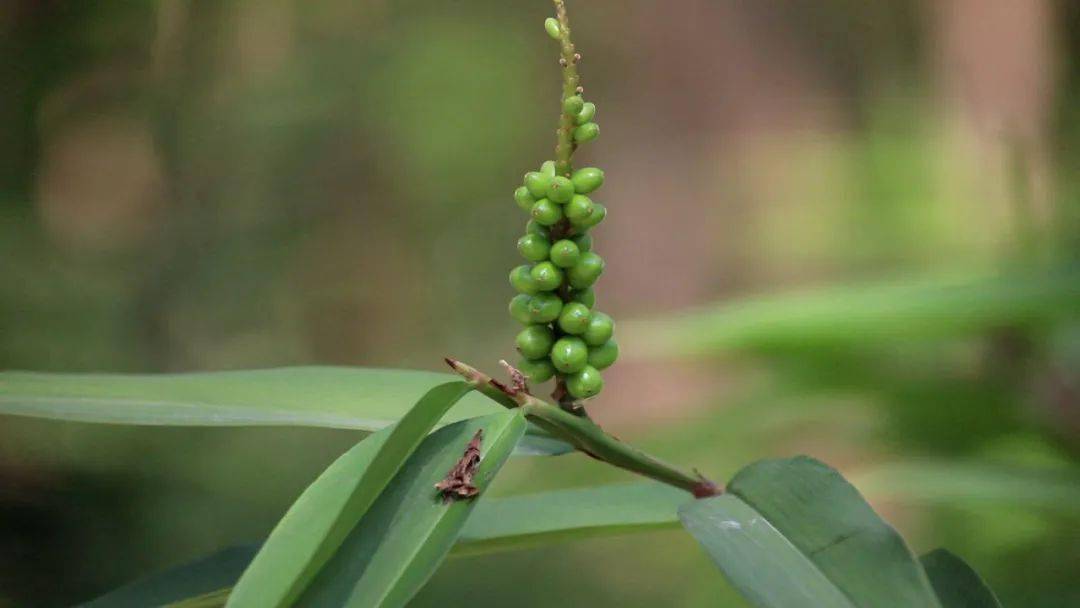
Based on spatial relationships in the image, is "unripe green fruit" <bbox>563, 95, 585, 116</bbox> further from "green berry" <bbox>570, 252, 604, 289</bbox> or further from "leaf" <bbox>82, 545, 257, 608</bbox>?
"leaf" <bbox>82, 545, 257, 608</bbox>

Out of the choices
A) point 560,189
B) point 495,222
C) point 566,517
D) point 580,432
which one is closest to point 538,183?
point 560,189

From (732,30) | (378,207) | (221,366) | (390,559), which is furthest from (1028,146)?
(390,559)

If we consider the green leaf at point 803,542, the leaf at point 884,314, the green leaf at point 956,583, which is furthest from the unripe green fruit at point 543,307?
the leaf at point 884,314

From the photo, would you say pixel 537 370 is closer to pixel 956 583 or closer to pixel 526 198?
pixel 526 198

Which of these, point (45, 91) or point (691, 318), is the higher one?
point (45, 91)

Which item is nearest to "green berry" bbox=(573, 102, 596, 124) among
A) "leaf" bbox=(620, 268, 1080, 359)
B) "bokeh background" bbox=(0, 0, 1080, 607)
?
"leaf" bbox=(620, 268, 1080, 359)

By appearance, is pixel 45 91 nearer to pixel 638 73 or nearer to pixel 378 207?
pixel 378 207

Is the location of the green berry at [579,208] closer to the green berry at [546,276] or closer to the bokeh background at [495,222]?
the green berry at [546,276]
